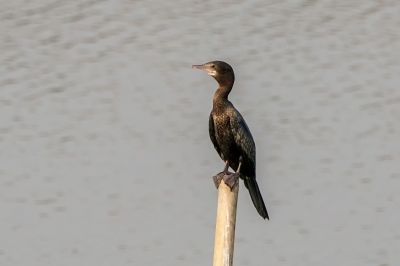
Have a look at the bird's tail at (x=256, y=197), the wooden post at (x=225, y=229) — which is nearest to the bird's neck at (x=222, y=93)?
the bird's tail at (x=256, y=197)

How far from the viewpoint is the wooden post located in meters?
15.4

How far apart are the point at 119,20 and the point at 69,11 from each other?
0.88 m

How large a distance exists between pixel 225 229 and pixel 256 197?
1.61 m

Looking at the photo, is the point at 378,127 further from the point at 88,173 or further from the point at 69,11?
the point at 69,11

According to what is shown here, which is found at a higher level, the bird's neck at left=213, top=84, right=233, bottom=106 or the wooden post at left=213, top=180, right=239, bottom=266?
the bird's neck at left=213, top=84, right=233, bottom=106

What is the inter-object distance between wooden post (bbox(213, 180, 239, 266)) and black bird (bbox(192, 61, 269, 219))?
1435mm

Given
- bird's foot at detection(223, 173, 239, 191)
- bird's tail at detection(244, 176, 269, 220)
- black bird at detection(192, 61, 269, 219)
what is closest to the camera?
bird's foot at detection(223, 173, 239, 191)

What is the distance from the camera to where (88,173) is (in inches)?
844

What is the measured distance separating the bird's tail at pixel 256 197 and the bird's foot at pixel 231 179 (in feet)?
2.34

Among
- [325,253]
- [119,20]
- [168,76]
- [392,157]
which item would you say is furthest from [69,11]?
[325,253]

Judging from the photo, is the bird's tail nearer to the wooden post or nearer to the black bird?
the black bird

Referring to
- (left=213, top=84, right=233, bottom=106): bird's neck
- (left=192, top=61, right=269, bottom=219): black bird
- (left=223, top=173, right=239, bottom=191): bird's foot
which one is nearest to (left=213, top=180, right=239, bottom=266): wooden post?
(left=223, top=173, right=239, bottom=191): bird's foot

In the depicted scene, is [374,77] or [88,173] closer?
[88,173]

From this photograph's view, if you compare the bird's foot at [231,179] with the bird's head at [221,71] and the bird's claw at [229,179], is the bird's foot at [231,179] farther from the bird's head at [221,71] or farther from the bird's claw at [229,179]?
the bird's head at [221,71]
